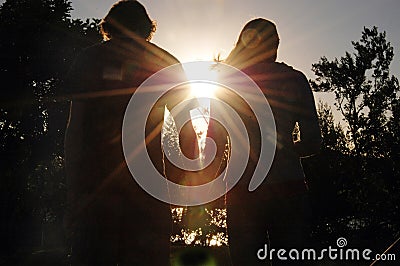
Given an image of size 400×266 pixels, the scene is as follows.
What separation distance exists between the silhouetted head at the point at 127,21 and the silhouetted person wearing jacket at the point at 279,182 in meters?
0.96

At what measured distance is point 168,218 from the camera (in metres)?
2.53

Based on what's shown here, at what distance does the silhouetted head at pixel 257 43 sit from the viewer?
10.9 feet

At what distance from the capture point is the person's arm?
306 centimetres

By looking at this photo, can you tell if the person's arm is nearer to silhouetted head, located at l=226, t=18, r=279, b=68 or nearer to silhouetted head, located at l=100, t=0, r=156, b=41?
silhouetted head, located at l=226, t=18, r=279, b=68

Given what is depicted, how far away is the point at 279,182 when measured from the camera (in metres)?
2.99

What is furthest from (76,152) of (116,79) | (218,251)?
(218,251)

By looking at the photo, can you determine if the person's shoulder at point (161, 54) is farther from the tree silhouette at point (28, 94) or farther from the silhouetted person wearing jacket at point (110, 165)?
the tree silhouette at point (28, 94)

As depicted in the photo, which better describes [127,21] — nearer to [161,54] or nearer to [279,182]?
[161,54]

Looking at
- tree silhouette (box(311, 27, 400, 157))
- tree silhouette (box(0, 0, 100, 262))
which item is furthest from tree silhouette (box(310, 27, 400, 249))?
tree silhouette (box(0, 0, 100, 262))

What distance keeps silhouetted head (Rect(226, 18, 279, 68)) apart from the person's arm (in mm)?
393

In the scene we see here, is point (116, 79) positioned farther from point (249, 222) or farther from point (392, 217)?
point (392, 217)

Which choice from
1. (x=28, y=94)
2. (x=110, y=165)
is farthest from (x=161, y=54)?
(x=28, y=94)

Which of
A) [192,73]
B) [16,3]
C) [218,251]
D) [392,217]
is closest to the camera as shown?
[192,73]

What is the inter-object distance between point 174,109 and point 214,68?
0.90 meters
